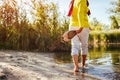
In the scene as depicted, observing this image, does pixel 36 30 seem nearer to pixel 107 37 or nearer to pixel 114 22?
pixel 107 37

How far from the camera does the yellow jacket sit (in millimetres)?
5512

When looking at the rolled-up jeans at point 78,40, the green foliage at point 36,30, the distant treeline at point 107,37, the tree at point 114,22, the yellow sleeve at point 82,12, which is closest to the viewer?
the yellow sleeve at point 82,12

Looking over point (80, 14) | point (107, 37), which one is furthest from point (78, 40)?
point (107, 37)

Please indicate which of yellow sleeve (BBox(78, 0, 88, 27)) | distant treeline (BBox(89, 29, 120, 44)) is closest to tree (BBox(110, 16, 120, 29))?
distant treeline (BBox(89, 29, 120, 44))

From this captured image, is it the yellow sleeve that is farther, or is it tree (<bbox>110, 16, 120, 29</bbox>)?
tree (<bbox>110, 16, 120, 29</bbox>)

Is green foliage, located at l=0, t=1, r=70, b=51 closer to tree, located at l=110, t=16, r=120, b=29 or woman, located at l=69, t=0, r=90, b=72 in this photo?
woman, located at l=69, t=0, r=90, b=72

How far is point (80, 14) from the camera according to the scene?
18.0 feet

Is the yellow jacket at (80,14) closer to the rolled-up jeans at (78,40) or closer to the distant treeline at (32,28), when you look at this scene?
the rolled-up jeans at (78,40)

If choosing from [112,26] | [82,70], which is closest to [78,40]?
[82,70]

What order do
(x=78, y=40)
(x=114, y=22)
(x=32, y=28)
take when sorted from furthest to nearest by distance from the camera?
(x=114, y=22) → (x=32, y=28) → (x=78, y=40)

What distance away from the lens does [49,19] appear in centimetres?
1052

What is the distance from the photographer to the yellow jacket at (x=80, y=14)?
551cm

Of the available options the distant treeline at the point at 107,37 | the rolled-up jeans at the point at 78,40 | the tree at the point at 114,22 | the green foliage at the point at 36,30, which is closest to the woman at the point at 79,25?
the rolled-up jeans at the point at 78,40

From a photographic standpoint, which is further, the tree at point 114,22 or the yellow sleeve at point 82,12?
the tree at point 114,22
